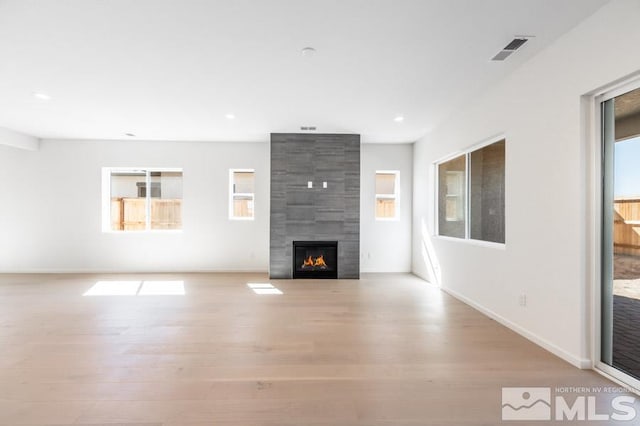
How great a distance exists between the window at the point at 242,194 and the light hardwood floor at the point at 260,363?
2.64 m

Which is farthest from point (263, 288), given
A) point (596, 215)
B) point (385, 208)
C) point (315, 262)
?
point (596, 215)

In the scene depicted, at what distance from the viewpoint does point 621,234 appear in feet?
7.68

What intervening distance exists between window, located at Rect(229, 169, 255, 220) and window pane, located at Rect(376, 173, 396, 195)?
2.73 m

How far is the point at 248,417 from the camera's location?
191 centimetres

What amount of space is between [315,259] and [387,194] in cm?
218

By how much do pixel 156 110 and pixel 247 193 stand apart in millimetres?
2597

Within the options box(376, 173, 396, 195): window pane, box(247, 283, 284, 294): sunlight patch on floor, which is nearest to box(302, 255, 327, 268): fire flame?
box(247, 283, 284, 294): sunlight patch on floor

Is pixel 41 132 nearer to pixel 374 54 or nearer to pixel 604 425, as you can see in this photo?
pixel 374 54

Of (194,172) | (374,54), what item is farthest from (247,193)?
(374,54)

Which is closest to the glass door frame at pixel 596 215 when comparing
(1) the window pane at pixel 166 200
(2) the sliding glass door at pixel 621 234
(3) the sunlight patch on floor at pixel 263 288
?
(2) the sliding glass door at pixel 621 234
